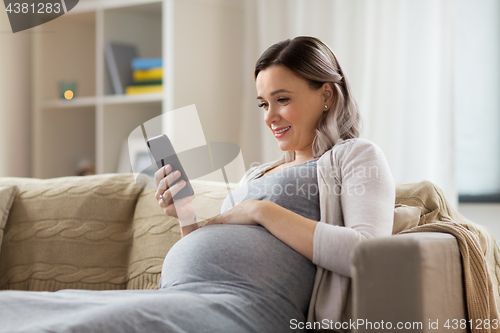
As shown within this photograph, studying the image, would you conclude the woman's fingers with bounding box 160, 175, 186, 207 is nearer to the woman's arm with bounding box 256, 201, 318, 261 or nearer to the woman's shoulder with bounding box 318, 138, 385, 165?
the woman's arm with bounding box 256, 201, 318, 261

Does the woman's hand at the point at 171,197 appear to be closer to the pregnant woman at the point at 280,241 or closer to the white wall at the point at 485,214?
the pregnant woman at the point at 280,241

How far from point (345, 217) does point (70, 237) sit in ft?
2.87

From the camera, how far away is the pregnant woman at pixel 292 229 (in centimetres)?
86

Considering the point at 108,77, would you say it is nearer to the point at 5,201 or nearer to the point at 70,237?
the point at 5,201

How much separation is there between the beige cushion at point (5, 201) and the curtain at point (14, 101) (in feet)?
3.54

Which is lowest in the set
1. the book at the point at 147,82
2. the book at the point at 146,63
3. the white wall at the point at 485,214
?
the white wall at the point at 485,214

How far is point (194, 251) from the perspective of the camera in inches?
37.3

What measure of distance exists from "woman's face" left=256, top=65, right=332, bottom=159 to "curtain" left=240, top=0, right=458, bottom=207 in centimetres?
55

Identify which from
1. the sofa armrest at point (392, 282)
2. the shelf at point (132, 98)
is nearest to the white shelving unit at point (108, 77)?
the shelf at point (132, 98)

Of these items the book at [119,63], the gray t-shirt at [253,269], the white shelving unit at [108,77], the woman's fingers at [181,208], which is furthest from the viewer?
the book at [119,63]

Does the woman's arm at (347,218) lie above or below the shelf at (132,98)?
below

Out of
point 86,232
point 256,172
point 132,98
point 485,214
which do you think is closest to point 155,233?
point 86,232

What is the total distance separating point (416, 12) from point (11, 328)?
1.73 meters

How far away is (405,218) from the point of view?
100cm
